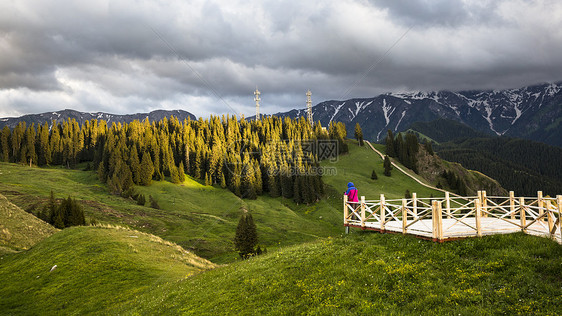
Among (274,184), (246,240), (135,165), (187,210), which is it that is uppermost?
(135,165)

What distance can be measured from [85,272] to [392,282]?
24.9 m

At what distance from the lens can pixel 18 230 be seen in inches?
1476

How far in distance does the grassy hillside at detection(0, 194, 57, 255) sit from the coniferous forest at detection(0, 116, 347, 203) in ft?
171

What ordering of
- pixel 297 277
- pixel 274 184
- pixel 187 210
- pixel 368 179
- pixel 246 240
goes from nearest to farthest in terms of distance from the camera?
pixel 297 277 → pixel 246 240 → pixel 187 210 → pixel 274 184 → pixel 368 179

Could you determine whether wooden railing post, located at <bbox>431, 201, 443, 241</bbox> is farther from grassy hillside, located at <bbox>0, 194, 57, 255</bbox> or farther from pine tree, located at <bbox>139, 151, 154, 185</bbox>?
pine tree, located at <bbox>139, 151, 154, 185</bbox>

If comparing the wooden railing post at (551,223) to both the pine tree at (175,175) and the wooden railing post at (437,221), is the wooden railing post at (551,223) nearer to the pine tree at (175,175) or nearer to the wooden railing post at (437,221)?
the wooden railing post at (437,221)

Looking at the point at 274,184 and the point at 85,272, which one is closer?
the point at 85,272

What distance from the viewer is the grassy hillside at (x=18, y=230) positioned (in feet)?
113

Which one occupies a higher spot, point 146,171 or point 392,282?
point 146,171

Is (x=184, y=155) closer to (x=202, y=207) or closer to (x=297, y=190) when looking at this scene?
(x=202, y=207)

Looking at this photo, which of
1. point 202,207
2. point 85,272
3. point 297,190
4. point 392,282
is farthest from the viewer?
point 297,190

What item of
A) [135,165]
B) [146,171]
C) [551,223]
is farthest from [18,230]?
[135,165]

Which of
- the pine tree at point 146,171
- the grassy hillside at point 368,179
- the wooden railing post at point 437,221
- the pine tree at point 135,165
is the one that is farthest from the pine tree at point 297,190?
the wooden railing post at point 437,221

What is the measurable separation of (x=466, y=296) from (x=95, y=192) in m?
102
